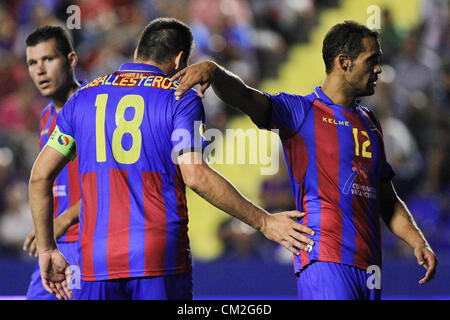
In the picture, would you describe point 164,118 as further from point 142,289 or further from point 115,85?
point 142,289

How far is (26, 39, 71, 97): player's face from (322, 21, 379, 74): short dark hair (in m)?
1.84

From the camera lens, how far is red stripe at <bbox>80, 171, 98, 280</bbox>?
3650 mm

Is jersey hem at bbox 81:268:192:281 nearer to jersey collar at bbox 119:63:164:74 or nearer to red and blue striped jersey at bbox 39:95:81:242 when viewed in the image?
jersey collar at bbox 119:63:164:74

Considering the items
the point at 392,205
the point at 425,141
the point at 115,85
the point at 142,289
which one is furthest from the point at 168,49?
the point at 425,141

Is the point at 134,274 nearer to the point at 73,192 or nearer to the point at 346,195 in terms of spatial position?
the point at 346,195

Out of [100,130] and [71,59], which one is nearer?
[100,130]

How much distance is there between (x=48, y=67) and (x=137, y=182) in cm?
181

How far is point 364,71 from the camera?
13.8 feet

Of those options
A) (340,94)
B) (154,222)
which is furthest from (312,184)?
(154,222)

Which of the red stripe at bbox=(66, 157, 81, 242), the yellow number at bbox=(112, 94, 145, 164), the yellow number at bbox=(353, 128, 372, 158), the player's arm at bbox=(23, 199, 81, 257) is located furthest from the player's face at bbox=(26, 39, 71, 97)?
the yellow number at bbox=(353, 128, 372, 158)

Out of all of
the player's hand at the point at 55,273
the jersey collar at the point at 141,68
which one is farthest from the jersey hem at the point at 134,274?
the jersey collar at the point at 141,68

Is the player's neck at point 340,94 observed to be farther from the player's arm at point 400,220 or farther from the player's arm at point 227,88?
the player's arm at point 400,220

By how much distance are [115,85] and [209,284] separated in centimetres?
399

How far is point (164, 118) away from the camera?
3600 mm
